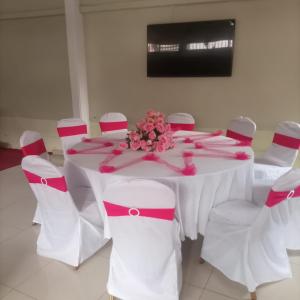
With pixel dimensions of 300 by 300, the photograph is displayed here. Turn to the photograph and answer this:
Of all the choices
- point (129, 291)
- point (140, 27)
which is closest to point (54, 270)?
point (129, 291)

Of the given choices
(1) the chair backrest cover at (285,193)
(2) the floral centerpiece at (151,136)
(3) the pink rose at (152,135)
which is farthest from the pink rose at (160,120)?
(1) the chair backrest cover at (285,193)

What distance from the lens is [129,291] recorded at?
1.72 meters

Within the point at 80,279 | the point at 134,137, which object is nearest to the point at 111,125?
the point at 134,137

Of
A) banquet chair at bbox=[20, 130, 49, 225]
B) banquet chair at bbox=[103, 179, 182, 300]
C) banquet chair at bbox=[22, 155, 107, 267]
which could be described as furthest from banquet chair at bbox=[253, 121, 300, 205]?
banquet chair at bbox=[20, 130, 49, 225]

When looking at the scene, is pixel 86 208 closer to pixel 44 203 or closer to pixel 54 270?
pixel 44 203

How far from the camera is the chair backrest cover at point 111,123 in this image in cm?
→ 369

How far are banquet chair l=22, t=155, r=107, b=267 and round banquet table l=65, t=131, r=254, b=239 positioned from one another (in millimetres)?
172

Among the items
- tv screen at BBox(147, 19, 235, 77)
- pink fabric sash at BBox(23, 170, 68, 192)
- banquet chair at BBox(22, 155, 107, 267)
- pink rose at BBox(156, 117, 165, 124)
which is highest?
tv screen at BBox(147, 19, 235, 77)

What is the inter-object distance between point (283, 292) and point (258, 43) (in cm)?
303

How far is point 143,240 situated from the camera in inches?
62.7

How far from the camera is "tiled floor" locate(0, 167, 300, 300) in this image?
1.98 m

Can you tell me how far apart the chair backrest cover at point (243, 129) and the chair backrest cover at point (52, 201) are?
2.05 meters

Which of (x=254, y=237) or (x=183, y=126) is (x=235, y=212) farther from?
(x=183, y=126)

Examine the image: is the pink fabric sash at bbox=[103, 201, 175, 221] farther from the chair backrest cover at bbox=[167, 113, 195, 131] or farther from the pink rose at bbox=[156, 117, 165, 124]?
the chair backrest cover at bbox=[167, 113, 195, 131]
